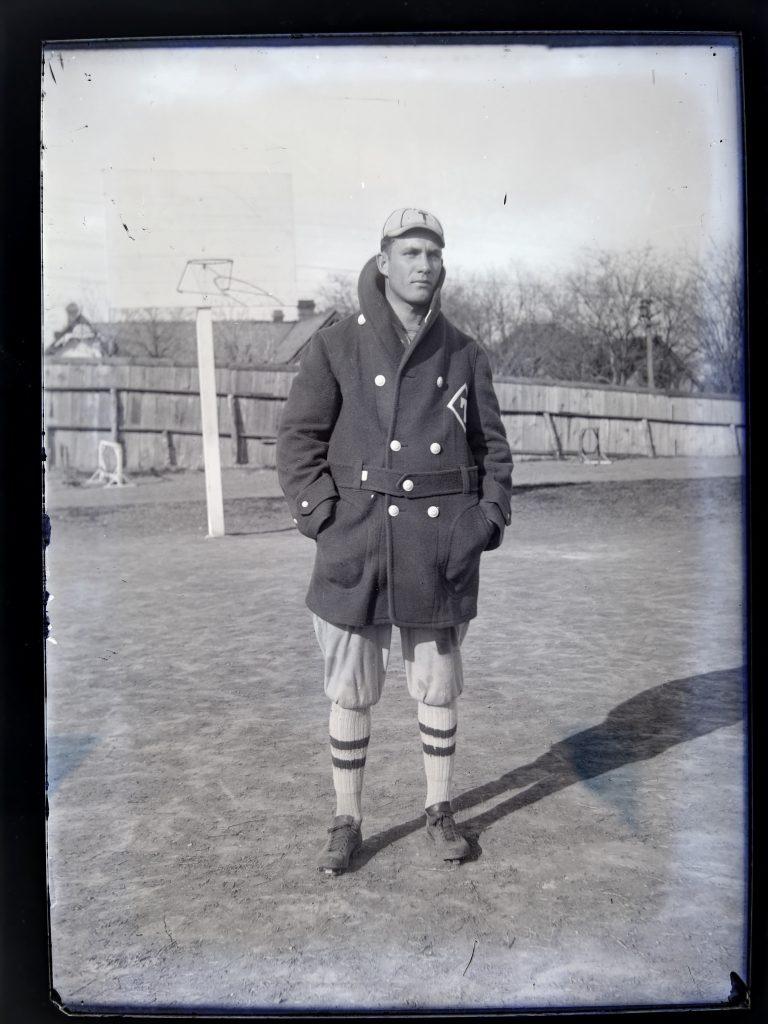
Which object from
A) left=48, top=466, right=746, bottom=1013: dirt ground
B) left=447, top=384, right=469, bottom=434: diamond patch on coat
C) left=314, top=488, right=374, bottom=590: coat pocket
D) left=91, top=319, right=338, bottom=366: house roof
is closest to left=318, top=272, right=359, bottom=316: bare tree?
left=91, top=319, right=338, bottom=366: house roof

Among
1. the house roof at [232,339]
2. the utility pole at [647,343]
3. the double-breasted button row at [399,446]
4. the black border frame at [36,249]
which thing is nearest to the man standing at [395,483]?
the double-breasted button row at [399,446]

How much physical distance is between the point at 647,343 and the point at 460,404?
3382mm

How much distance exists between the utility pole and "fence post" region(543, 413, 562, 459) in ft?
11.4

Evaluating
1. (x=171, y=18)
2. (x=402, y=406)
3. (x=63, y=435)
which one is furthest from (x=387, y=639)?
(x=63, y=435)

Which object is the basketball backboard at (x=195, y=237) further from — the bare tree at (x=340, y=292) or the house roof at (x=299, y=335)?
the house roof at (x=299, y=335)

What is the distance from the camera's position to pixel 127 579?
21.8ft

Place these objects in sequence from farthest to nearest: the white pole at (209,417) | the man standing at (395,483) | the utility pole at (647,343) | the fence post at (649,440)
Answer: the fence post at (649,440), the white pole at (209,417), the utility pole at (647,343), the man standing at (395,483)

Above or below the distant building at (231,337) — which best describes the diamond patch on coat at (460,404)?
below

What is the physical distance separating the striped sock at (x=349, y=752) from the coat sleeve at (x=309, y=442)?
1.84 ft

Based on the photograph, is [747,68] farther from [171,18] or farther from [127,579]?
[127,579]

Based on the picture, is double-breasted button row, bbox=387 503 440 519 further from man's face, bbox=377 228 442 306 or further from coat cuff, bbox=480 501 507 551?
man's face, bbox=377 228 442 306

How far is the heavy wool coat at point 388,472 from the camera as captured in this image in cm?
273

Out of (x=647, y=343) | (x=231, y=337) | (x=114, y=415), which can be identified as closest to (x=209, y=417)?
(x=231, y=337)

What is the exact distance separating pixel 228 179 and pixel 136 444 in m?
7.12
